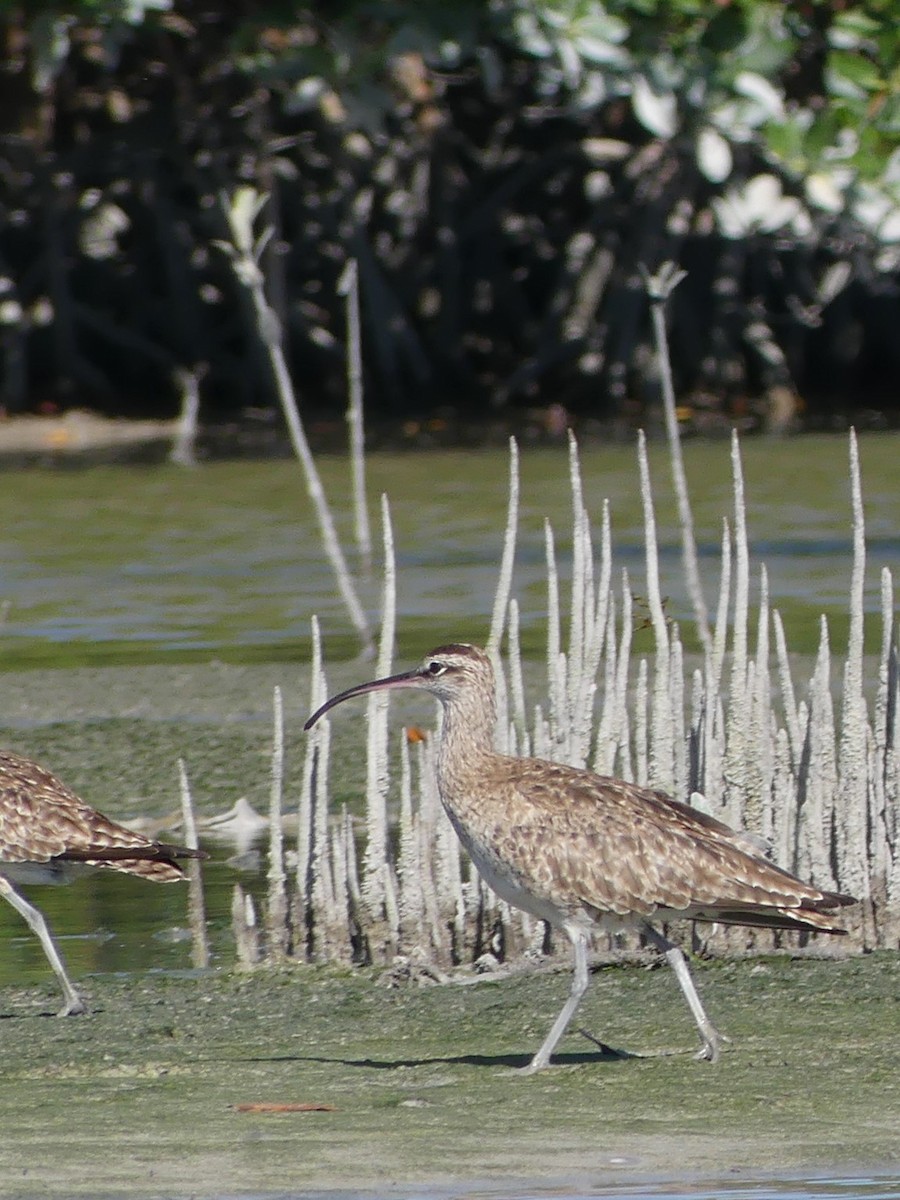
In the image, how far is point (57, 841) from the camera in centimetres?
603

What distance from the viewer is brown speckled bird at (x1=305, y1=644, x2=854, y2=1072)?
5.13 m

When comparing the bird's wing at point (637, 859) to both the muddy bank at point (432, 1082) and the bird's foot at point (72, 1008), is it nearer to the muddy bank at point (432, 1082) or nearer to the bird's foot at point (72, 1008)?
the muddy bank at point (432, 1082)

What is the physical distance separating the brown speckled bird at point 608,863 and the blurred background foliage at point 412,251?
1122 cm

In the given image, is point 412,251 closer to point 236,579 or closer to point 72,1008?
point 236,579

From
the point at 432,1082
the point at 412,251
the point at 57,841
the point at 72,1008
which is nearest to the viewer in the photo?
the point at 432,1082

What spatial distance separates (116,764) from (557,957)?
286cm

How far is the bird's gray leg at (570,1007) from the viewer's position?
5.02 metres

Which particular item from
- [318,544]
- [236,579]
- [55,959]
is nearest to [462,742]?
[55,959]

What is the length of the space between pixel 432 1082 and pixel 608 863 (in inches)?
22.0

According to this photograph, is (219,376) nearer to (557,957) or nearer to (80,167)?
(80,167)

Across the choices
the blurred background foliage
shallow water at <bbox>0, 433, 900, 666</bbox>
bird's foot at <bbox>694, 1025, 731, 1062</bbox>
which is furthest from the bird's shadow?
the blurred background foliage

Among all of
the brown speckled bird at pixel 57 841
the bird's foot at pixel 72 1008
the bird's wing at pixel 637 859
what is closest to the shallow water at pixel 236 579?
the brown speckled bird at pixel 57 841

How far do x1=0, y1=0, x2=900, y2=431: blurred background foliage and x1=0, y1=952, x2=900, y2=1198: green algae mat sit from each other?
11.0 metres

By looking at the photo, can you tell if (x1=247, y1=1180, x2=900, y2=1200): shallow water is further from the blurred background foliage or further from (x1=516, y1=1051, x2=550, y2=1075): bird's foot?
the blurred background foliage
